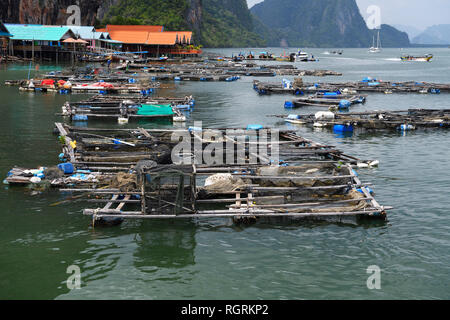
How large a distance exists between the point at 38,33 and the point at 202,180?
242 ft

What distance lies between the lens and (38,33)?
3157 inches

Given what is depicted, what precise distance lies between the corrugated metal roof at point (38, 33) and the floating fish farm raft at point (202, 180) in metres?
65.7

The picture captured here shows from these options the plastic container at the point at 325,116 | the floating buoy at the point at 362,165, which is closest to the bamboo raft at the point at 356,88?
the plastic container at the point at 325,116

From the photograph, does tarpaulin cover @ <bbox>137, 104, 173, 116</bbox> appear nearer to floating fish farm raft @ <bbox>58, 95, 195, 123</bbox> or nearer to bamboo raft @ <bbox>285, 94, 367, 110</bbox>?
floating fish farm raft @ <bbox>58, 95, 195, 123</bbox>

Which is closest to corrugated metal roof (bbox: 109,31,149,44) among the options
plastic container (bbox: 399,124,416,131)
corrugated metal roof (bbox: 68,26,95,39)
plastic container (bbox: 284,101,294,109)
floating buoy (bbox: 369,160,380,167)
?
corrugated metal roof (bbox: 68,26,95,39)

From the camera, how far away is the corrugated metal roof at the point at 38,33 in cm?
7857

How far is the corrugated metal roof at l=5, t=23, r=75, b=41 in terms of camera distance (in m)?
78.6

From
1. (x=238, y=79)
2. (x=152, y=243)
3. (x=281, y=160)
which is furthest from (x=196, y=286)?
(x=238, y=79)

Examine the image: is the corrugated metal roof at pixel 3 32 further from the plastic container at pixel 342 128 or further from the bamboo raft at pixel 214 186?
the plastic container at pixel 342 128

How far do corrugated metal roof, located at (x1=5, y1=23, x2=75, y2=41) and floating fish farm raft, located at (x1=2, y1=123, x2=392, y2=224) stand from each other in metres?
65.7

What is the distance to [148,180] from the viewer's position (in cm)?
1331

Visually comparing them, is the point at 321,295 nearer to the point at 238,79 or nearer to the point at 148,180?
the point at 148,180

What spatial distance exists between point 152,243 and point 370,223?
689 centimetres

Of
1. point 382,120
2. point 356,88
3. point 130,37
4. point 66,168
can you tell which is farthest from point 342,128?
point 130,37
